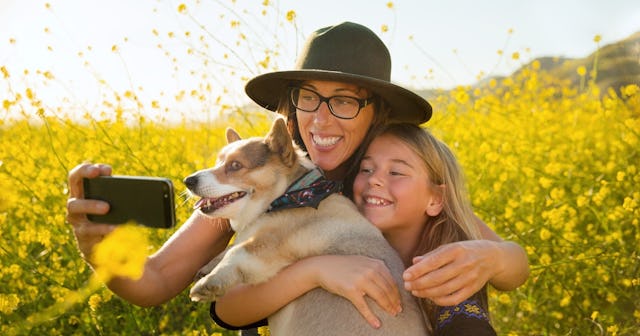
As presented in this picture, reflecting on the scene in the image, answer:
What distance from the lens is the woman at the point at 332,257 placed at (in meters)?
2.10

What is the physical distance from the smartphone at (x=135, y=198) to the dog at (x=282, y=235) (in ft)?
1.64

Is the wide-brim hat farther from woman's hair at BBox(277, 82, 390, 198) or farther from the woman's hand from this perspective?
the woman's hand

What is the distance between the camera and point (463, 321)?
214 centimetres

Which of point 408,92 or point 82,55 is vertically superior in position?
point 408,92

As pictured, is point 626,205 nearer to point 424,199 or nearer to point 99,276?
point 424,199

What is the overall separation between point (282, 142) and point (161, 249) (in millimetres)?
696

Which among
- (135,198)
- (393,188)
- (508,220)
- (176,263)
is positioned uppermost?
(135,198)

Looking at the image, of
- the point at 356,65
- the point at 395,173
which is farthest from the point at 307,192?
the point at 356,65

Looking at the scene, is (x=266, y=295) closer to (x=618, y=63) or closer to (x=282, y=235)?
(x=282, y=235)

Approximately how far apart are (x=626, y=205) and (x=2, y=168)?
399 cm

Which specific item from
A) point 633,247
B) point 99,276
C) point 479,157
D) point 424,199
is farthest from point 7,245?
point 633,247

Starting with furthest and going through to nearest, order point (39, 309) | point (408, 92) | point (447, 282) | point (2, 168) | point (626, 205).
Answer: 1. point (2, 168)
2. point (39, 309)
3. point (626, 205)
4. point (408, 92)
5. point (447, 282)

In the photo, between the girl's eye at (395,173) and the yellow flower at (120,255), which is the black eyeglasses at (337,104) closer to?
the girl's eye at (395,173)

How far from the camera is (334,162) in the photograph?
2846mm
